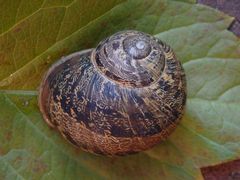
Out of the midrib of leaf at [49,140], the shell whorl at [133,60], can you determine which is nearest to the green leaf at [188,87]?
the midrib of leaf at [49,140]

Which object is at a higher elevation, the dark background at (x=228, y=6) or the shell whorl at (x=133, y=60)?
the shell whorl at (x=133, y=60)

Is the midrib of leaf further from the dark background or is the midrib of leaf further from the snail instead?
the dark background

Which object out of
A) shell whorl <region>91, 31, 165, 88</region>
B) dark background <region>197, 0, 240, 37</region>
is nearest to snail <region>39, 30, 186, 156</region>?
shell whorl <region>91, 31, 165, 88</region>

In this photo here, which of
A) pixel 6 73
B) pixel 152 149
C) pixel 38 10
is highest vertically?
pixel 38 10

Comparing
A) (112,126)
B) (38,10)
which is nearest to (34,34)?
(38,10)

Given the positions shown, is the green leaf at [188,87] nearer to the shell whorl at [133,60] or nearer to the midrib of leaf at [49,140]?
the midrib of leaf at [49,140]

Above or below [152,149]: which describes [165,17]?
above

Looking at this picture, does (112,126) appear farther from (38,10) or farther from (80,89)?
(38,10)

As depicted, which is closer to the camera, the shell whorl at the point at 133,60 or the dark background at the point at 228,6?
the shell whorl at the point at 133,60
